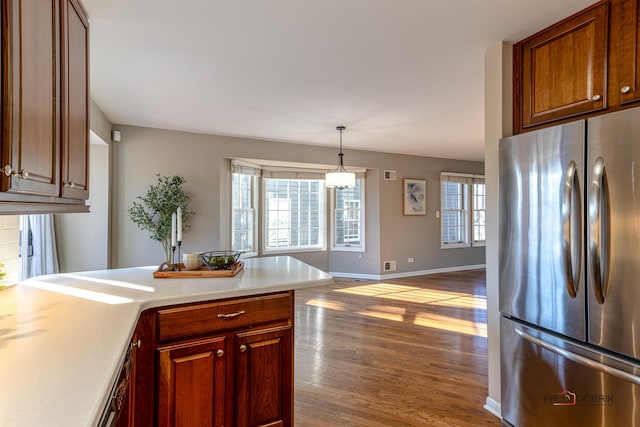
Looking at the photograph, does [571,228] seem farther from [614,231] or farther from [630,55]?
[630,55]

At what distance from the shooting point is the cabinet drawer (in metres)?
1.46

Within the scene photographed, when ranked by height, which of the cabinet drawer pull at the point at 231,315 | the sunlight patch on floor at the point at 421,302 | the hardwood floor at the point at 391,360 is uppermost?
the cabinet drawer pull at the point at 231,315

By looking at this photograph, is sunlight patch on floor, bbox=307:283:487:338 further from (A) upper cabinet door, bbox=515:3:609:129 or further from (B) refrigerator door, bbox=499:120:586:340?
(A) upper cabinet door, bbox=515:3:609:129

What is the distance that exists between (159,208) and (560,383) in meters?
4.18

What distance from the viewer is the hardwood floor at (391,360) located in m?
2.07

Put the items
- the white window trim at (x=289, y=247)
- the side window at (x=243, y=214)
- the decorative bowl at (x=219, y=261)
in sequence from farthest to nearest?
the white window trim at (x=289, y=247) < the side window at (x=243, y=214) < the decorative bowl at (x=219, y=261)

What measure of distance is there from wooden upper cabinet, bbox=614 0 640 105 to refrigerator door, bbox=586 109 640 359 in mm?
234

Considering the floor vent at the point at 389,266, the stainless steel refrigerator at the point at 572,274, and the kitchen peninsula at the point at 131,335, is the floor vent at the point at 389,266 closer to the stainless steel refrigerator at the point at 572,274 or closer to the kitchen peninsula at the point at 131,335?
the stainless steel refrigerator at the point at 572,274

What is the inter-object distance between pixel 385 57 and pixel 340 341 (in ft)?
8.48

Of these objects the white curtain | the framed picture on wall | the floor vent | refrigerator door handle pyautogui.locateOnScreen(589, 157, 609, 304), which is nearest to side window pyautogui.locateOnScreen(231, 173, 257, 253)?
the white curtain

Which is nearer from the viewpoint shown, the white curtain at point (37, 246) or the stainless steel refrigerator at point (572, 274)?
the stainless steel refrigerator at point (572, 274)

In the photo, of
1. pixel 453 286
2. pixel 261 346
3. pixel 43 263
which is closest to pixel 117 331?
pixel 261 346

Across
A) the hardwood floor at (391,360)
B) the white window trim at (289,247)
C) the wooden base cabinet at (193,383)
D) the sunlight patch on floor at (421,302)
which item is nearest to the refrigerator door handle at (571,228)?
the hardwood floor at (391,360)

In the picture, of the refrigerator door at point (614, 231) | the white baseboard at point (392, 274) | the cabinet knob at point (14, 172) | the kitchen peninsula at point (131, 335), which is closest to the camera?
the kitchen peninsula at point (131, 335)
